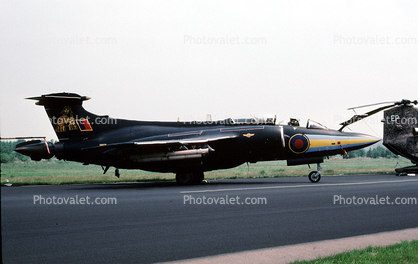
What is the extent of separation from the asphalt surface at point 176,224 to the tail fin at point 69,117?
9.28 metres

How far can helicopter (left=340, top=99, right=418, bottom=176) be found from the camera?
29.6 m

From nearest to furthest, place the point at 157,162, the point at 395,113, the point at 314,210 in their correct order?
the point at 314,210 < the point at 157,162 < the point at 395,113

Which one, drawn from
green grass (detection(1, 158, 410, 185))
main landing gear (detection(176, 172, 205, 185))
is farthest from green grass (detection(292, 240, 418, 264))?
main landing gear (detection(176, 172, 205, 185))

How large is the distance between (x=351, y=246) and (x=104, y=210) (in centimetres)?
697

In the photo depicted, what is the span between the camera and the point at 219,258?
20.9 feet

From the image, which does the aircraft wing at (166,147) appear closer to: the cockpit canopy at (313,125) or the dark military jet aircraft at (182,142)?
the dark military jet aircraft at (182,142)

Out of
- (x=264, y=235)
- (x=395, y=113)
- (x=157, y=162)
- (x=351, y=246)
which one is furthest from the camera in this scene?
(x=395, y=113)

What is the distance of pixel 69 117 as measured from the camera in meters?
22.5

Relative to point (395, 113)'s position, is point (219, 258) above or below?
below

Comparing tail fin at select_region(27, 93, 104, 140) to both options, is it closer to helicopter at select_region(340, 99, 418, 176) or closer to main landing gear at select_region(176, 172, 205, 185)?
main landing gear at select_region(176, 172, 205, 185)

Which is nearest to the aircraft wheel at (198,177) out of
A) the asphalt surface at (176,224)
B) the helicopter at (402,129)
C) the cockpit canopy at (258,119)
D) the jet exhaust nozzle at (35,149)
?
the cockpit canopy at (258,119)

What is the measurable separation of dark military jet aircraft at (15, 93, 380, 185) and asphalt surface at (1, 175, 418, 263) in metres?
6.51

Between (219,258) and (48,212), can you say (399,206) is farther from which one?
(48,212)

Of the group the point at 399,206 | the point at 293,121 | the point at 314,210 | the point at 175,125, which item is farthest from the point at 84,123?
the point at 399,206
